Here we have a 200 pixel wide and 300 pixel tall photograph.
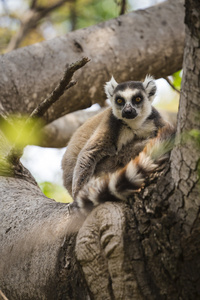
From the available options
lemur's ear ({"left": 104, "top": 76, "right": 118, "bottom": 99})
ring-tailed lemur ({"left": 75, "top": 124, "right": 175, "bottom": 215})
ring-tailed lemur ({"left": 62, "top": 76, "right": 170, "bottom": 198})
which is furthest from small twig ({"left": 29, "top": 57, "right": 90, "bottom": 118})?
lemur's ear ({"left": 104, "top": 76, "right": 118, "bottom": 99})

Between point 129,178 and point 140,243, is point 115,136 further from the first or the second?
point 140,243

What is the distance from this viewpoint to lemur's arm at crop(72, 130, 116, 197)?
4.44m

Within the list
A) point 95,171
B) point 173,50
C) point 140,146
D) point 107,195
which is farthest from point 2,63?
point 107,195

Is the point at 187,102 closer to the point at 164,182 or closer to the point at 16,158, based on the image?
the point at 164,182

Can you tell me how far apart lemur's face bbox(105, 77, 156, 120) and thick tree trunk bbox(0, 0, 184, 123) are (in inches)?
21.7

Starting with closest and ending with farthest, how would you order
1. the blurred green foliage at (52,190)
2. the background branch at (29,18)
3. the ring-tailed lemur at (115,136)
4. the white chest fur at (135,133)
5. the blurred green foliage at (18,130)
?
the blurred green foliage at (18,130), the ring-tailed lemur at (115,136), the white chest fur at (135,133), the blurred green foliage at (52,190), the background branch at (29,18)

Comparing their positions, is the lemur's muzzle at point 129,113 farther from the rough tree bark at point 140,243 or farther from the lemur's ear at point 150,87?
the rough tree bark at point 140,243

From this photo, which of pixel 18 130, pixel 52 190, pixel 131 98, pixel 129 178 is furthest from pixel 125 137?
pixel 129 178

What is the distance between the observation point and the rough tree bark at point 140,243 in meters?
2.12

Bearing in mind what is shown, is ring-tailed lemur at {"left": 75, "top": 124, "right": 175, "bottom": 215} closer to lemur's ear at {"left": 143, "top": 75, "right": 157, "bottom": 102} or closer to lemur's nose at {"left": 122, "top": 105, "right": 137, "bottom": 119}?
lemur's nose at {"left": 122, "top": 105, "right": 137, "bottom": 119}

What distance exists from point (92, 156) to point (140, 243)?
7.37 feet

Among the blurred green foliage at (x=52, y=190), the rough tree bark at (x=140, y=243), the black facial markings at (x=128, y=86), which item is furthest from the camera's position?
the blurred green foliage at (x=52, y=190)

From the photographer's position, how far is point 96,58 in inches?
224

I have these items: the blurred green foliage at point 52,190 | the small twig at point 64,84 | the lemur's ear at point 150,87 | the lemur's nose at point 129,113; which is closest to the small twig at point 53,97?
the small twig at point 64,84
